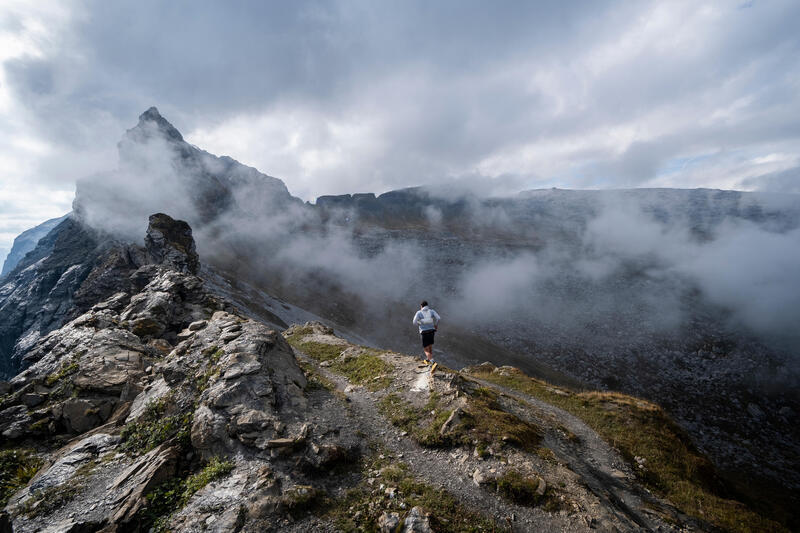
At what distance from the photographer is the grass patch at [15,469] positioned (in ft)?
39.3

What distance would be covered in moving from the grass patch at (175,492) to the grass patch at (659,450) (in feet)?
56.3

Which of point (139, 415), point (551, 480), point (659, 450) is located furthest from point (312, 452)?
point (659, 450)

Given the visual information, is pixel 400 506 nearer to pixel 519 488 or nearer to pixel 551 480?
pixel 519 488

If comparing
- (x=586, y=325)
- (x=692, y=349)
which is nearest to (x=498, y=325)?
(x=586, y=325)

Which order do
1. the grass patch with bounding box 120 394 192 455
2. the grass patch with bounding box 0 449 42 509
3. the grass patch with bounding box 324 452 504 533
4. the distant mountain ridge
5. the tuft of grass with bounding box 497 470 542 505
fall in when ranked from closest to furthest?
1. the grass patch with bounding box 324 452 504 533
2. the tuft of grass with bounding box 497 470 542 505
3. the grass patch with bounding box 0 449 42 509
4. the grass patch with bounding box 120 394 192 455
5. the distant mountain ridge

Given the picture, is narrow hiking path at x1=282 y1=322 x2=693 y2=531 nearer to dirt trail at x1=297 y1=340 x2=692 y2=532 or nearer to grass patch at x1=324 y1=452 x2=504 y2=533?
dirt trail at x1=297 y1=340 x2=692 y2=532

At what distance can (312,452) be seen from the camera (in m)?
10.9

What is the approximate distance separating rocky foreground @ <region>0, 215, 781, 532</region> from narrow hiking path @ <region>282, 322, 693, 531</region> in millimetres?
65

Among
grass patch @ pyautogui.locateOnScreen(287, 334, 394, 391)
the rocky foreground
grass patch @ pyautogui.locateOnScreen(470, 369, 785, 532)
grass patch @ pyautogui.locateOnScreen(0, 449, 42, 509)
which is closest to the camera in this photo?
the rocky foreground

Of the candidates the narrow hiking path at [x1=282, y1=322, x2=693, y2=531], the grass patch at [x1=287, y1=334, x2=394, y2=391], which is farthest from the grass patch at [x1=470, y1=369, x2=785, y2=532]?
the grass patch at [x1=287, y1=334, x2=394, y2=391]

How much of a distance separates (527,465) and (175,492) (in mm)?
11710

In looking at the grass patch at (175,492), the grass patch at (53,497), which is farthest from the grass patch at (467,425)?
the grass patch at (53,497)

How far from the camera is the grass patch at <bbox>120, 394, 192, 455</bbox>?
12.4 metres

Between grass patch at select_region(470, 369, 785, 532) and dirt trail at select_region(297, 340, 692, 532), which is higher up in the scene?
dirt trail at select_region(297, 340, 692, 532)
